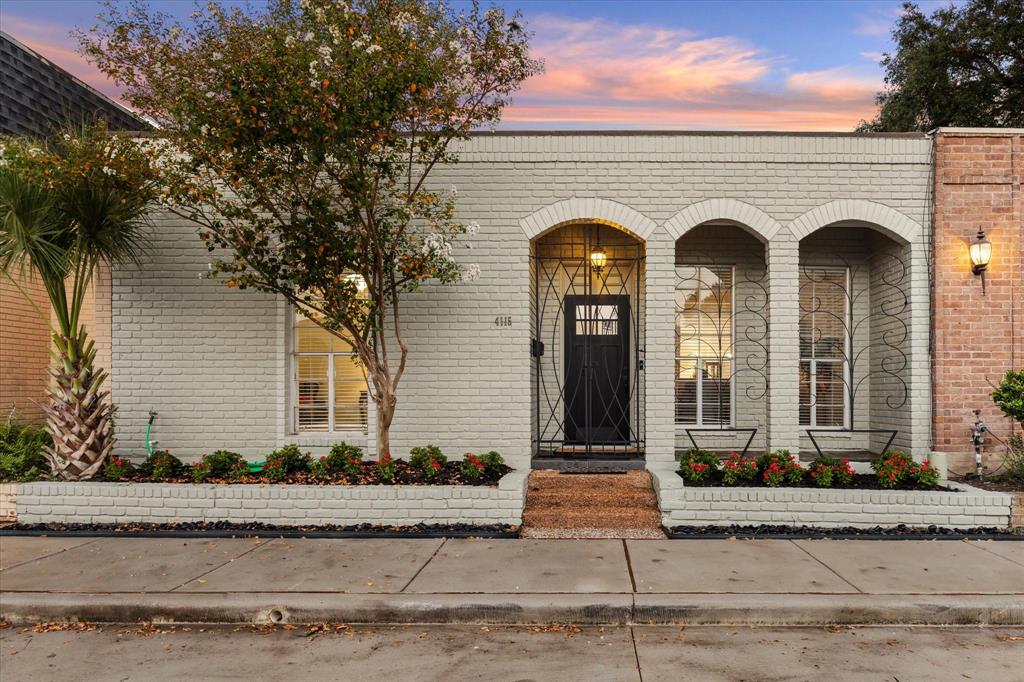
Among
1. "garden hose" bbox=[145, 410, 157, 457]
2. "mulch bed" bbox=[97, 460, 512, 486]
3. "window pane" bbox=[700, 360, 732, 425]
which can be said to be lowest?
"mulch bed" bbox=[97, 460, 512, 486]

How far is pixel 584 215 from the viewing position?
8.73 metres

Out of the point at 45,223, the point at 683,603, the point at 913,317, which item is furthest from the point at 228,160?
the point at 913,317

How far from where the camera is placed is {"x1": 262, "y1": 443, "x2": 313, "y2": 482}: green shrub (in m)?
7.73

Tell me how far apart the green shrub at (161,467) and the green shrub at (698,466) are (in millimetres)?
5668

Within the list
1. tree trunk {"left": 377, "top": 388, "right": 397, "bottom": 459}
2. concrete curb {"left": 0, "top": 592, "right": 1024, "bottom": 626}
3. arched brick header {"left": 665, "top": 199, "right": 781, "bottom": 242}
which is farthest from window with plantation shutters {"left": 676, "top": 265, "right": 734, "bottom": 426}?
concrete curb {"left": 0, "top": 592, "right": 1024, "bottom": 626}

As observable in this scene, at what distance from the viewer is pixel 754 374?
393 inches

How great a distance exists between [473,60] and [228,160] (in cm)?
271

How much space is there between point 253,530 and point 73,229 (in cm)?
389

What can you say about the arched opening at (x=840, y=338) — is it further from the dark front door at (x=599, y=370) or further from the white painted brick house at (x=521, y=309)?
the dark front door at (x=599, y=370)

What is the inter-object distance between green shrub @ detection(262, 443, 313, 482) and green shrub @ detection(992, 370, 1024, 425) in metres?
7.87

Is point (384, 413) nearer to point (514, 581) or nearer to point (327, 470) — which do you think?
point (327, 470)

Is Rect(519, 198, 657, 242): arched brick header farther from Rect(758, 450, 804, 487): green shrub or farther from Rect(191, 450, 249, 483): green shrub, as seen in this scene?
Rect(191, 450, 249, 483): green shrub

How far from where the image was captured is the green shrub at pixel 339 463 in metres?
7.73

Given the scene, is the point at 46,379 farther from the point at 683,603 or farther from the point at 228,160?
the point at 683,603
